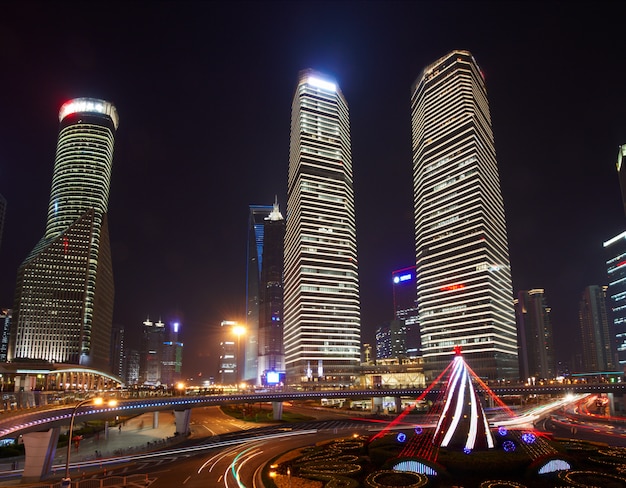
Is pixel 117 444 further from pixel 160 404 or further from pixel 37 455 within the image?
pixel 37 455

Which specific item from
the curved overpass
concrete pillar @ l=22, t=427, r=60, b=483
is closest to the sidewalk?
the curved overpass

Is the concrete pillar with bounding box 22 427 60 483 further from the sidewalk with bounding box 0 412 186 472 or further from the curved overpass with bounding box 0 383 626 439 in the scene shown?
the sidewalk with bounding box 0 412 186 472

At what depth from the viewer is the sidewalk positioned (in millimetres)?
68875

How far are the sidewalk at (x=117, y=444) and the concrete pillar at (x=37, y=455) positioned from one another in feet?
34.1

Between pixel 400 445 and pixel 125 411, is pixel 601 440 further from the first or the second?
pixel 125 411

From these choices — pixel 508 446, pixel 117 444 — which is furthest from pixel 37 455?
pixel 508 446

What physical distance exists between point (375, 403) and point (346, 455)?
80580mm

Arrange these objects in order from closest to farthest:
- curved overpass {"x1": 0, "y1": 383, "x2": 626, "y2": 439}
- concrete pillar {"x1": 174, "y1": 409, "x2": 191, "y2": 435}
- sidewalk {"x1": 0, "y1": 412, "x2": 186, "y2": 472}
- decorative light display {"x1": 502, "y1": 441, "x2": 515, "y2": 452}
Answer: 1. curved overpass {"x1": 0, "y1": 383, "x2": 626, "y2": 439}
2. decorative light display {"x1": 502, "y1": 441, "x2": 515, "y2": 452}
3. sidewalk {"x1": 0, "y1": 412, "x2": 186, "y2": 472}
4. concrete pillar {"x1": 174, "y1": 409, "x2": 191, "y2": 435}

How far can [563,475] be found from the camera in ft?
152

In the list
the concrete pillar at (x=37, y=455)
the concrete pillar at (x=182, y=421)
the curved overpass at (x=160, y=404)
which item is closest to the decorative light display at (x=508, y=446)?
the curved overpass at (x=160, y=404)

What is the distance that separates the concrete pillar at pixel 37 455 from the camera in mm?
53656

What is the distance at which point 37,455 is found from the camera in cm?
5394

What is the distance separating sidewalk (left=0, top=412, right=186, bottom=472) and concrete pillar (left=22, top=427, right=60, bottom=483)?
1038 centimetres

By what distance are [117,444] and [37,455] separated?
37830mm
